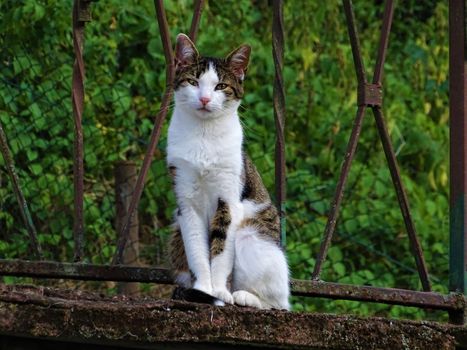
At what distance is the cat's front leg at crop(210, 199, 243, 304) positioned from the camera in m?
2.78

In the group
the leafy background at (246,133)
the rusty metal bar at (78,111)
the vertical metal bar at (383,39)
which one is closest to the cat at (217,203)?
the rusty metal bar at (78,111)

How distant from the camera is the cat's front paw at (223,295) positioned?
2.71m

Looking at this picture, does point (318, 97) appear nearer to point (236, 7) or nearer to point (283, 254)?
point (236, 7)

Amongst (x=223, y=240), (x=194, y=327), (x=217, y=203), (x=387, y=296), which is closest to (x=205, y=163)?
(x=217, y=203)

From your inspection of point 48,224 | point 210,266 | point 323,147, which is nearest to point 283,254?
point 210,266

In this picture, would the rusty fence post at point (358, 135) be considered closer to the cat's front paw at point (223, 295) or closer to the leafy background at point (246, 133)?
the cat's front paw at point (223, 295)

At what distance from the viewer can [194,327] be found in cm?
203

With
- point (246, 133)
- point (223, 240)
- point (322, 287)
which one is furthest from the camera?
point (246, 133)

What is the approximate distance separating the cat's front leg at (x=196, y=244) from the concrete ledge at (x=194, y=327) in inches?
27.6

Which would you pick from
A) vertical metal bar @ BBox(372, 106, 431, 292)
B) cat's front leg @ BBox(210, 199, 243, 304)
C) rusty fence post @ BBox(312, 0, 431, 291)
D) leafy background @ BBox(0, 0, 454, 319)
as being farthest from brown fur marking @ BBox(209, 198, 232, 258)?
leafy background @ BBox(0, 0, 454, 319)

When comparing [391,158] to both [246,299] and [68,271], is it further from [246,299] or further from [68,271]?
[68,271]

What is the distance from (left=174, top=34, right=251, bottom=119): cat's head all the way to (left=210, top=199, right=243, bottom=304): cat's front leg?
0.30m

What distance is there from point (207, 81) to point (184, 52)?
0.37 ft

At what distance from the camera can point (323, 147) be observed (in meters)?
6.35
